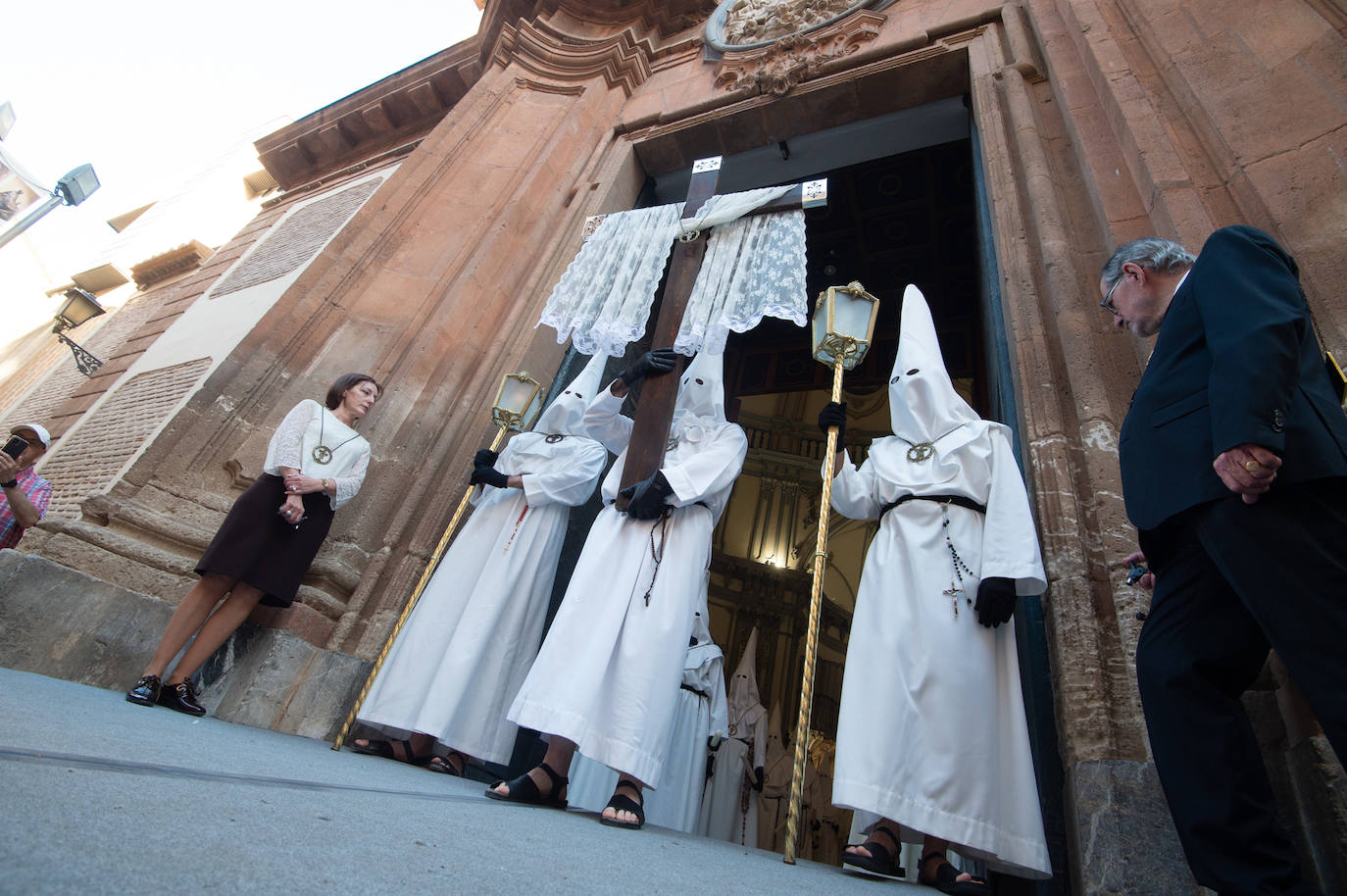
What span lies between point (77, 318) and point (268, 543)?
23.1 ft

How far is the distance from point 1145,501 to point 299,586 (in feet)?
11.6

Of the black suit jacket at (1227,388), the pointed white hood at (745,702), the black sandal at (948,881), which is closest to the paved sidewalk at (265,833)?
Result: the black sandal at (948,881)

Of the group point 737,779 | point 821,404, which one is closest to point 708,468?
point 737,779

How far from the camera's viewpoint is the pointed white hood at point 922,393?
9.06 ft

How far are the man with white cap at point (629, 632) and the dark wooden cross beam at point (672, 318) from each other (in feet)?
0.34

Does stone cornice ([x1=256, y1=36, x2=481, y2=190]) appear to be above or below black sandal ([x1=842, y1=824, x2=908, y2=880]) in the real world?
above

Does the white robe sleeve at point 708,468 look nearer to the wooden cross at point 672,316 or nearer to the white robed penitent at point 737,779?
the wooden cross at point 672,316

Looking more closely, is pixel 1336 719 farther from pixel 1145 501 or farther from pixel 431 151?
pixel 431 151

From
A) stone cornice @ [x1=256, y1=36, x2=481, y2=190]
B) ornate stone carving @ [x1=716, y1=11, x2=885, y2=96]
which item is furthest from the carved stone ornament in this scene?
stone cornice @ [x1=256, y1=36, x2=481, y2=190]

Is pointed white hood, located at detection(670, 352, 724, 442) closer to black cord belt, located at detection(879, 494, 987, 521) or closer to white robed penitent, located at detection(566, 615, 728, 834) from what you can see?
black cord belt, located at detection(879, 494, 987, 521)

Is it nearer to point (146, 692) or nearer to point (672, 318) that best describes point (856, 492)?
point (672, 318)

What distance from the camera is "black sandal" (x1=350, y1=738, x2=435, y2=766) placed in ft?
9.50

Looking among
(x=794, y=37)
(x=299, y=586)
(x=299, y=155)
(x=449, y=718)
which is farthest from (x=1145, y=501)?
(x=299, y=155)

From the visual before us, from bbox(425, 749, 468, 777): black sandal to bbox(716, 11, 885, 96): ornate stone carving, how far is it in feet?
18.2
